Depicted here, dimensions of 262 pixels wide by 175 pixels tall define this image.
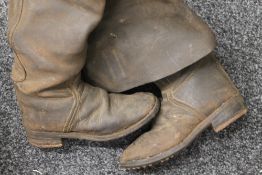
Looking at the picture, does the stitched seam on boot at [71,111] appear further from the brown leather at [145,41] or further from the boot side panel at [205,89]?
the boot side panel at [205,89]

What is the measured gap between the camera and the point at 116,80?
938 millimetres

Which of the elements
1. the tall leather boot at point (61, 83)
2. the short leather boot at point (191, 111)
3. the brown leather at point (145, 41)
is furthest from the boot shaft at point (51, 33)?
the short leather boot at point (191, 111)

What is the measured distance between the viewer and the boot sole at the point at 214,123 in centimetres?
91

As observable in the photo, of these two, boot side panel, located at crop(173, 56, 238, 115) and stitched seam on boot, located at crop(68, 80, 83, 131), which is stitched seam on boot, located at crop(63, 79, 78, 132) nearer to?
stitched seam on boot, located at crop(68, 80, 83, 131)

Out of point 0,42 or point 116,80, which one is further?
point 0,42

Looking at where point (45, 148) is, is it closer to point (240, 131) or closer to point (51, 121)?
point (51, 121)

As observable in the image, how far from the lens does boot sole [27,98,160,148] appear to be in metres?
0.92

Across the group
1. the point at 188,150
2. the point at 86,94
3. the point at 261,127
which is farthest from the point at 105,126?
the point at 261,127

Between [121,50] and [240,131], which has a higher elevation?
[121,50]

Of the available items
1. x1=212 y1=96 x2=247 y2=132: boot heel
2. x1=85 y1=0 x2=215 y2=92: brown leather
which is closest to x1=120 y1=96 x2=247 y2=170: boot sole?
x1=212 y1=96 x2=247 y2=132: boot heel

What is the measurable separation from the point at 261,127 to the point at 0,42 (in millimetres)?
571

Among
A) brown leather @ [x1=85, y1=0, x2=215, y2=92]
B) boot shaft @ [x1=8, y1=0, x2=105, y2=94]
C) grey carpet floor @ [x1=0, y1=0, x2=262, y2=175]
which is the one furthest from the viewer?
grey carpet floor @ [x1=0, y1=0, x2=262, y2=175]

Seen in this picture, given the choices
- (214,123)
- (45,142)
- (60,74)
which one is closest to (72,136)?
(45,142)

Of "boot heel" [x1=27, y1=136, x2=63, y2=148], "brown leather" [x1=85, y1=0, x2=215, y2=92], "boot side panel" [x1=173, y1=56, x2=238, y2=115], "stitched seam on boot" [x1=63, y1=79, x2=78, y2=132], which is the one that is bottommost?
"boot heel" [x1=27, y1=136, x2=63, y2=148]
